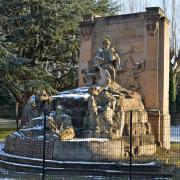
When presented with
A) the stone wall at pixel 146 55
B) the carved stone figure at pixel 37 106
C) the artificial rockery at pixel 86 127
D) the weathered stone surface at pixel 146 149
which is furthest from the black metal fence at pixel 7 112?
the weathered stone surface at pixel 146 149

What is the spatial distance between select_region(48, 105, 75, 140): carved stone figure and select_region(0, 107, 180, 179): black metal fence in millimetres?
137

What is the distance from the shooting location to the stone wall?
62.2 ft

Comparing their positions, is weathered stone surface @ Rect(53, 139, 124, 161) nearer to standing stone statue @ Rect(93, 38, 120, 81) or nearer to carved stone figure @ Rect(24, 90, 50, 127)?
carved stone figure @ Rect(24, 90, 50, 127)

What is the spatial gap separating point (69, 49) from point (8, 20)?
4056 mm

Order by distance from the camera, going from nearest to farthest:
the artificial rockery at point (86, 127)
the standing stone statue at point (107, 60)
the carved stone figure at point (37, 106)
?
1. the artificial rockery at point (86, 127)
2. the carved stone figure at point (37, 106)
3. the standing stone statue at point (107, 60)

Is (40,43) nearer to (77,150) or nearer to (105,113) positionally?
(105,113)

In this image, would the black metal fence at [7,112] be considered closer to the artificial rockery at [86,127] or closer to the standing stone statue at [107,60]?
the artificial rockery at [86,127]

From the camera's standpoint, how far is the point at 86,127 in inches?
597

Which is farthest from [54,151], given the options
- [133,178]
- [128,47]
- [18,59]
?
[18,59]

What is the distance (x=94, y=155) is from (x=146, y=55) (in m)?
6.81

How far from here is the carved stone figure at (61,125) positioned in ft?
47.0

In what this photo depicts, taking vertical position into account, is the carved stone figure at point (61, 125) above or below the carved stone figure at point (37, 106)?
below

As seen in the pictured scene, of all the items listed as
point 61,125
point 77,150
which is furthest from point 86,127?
point 77,150

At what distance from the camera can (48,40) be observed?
93.2 ft
